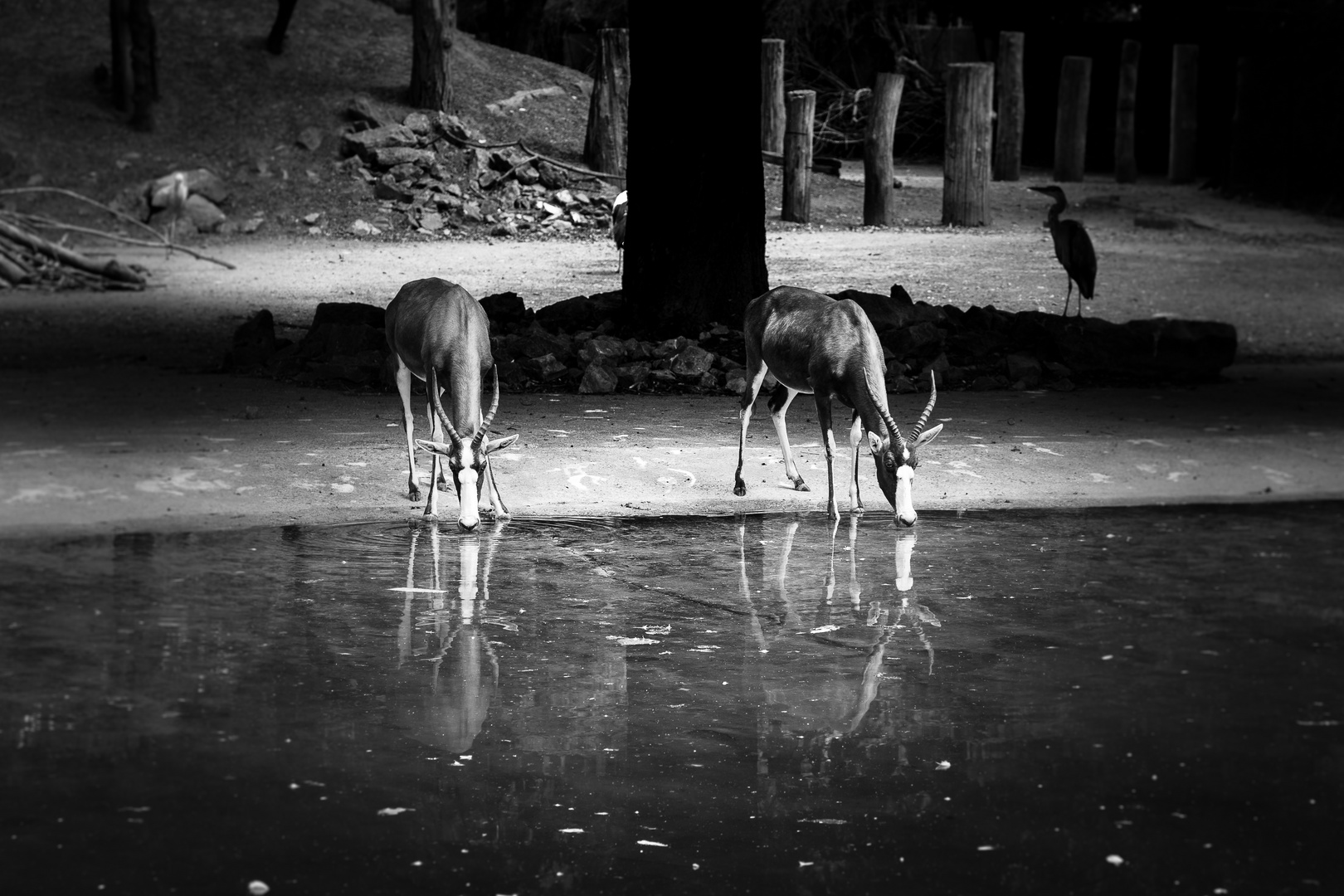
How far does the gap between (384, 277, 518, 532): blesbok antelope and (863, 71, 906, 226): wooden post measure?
1620 cm

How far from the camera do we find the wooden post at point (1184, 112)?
3088 cm

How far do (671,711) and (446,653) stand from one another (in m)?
1.14

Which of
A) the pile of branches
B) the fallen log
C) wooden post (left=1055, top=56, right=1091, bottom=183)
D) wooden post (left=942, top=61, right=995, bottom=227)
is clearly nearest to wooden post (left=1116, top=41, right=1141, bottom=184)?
wooden post (left=1055, top=56, right=1091, bottom=183)

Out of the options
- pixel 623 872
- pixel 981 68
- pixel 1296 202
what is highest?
pixel 981 68

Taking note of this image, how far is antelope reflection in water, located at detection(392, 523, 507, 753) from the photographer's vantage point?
6312mm

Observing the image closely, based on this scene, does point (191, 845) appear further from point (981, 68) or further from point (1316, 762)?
point (981, 68)

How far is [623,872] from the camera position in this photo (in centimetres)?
504

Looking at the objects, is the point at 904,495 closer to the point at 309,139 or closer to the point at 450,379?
the point at 450,379

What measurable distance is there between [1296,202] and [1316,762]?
23859 millimetres

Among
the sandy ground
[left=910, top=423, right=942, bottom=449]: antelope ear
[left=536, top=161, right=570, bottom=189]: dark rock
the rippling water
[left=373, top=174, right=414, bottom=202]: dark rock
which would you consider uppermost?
[left=536, top=161, right=570, bottom=189]: dark rock

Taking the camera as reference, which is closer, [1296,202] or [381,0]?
[1296,202]

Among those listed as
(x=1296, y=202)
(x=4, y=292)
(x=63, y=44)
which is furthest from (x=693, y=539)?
(x=63, y=44)

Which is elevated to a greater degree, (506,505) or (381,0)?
(381,0)

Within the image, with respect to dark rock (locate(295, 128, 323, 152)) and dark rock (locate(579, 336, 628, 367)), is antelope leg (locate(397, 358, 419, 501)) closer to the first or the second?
dark rock (locate(579, 336, 628, 367))
